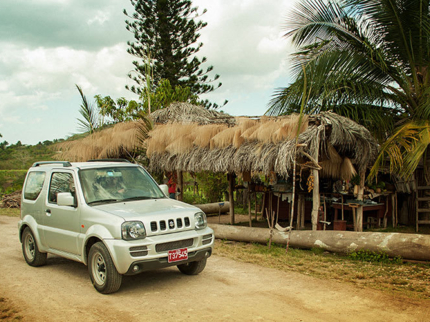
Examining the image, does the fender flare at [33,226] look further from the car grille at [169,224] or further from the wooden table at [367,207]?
the wooden table at [367,207]

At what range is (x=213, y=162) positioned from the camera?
34.8ft

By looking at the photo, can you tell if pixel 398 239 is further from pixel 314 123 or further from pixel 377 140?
pixel 377 140

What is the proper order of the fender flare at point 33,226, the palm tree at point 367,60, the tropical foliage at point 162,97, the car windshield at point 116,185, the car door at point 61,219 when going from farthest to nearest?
the tropical foliage at point 162,97
the palm tree at point 367,60
the fender flare at point 33,226
the car windshield at point 116,185
the car door at point 61,219

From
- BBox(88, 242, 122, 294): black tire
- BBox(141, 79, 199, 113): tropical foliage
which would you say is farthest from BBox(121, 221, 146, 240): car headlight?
BBox(141, 79, 199, 113): tropical foliage

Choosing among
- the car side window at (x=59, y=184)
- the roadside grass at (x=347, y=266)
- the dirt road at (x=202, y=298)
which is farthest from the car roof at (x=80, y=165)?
the roadside grass at (x=347, y=266)

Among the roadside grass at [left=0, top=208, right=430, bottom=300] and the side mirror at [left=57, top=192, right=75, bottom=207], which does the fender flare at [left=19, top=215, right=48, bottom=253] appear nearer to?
the side mirror at [left=57, top=192, right=75, bottom=207]

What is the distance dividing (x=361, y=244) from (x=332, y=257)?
2.06 ft

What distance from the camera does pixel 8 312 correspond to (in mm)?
4922

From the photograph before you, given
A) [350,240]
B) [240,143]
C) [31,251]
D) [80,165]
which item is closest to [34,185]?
[31,251]

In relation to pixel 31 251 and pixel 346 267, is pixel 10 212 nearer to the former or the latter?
pixel 31 251

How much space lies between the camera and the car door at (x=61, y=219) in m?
6.02

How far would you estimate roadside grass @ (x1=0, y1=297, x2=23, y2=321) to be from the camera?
473cm

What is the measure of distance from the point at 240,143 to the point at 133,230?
212 inches

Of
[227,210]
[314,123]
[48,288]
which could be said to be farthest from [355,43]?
[48,288]
